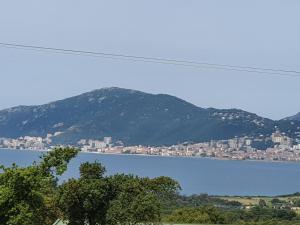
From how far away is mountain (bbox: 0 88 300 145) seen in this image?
175 metres

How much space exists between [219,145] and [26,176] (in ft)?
529

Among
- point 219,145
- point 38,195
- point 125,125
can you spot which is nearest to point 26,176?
point 38,195

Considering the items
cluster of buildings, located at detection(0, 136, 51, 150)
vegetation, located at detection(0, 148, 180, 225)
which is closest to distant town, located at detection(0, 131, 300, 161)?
cluster of buildings, located at detection(0, 136, 51, 150)

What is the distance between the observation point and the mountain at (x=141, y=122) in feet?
573

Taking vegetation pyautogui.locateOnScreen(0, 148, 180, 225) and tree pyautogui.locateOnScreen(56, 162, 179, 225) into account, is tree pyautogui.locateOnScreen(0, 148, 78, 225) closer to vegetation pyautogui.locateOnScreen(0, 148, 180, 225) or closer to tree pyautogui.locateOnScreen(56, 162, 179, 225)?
vegetation pyautogui.locateOnScreen(0, 148, 180, 225)

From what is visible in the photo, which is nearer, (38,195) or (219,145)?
(38,195)

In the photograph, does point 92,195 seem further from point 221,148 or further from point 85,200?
point 221,148

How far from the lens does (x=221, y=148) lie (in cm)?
17175

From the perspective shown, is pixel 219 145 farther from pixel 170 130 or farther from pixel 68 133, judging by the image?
pixel 68 133

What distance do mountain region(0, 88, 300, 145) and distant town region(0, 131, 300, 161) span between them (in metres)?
2.29

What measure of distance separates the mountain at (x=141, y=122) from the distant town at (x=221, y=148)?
229 centimetres

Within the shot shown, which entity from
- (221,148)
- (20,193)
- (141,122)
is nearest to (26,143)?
(141,122)

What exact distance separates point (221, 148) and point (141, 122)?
27.3 m

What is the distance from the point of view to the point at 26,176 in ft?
37.6
